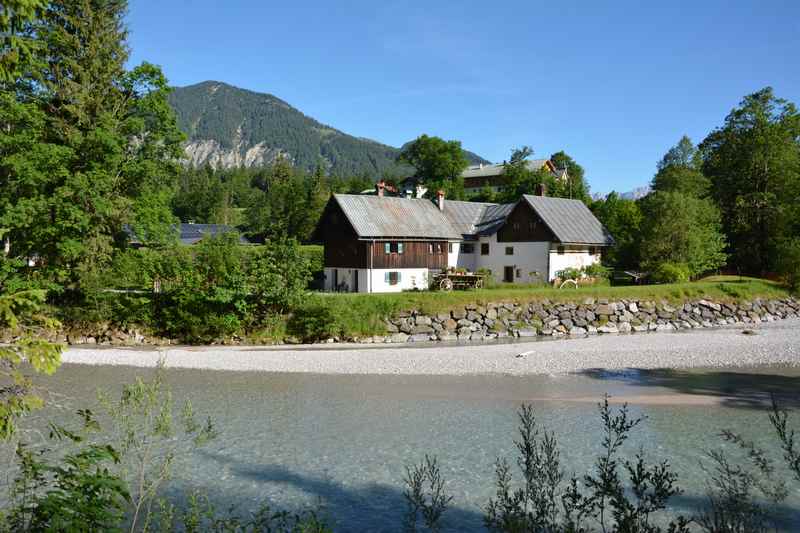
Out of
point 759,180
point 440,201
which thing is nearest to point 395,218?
point 440,201

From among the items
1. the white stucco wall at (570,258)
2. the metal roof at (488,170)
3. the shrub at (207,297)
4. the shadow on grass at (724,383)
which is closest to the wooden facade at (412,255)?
the white stucco wall at (570,258)

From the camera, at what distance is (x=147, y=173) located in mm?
29641

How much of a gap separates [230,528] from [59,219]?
1053 inches

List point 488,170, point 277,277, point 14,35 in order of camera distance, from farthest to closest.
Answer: point 488,170
point 277,277
point 14,35

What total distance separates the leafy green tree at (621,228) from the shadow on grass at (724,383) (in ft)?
86.5

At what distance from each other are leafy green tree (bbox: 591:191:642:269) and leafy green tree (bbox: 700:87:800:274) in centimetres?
767

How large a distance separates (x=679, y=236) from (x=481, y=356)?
986 inches

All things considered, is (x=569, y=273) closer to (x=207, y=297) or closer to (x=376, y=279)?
(x=376, y=279)

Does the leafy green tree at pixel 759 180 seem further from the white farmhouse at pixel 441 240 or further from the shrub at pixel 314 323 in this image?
the shrub at pixel 314 323

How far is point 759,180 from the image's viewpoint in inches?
2018

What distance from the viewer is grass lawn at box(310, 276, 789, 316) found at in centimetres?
3189

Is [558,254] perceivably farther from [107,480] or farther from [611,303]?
[107,480]

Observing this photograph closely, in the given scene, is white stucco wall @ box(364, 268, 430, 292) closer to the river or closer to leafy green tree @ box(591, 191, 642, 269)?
leafy green tree @ box(591, 191, 642, 269)

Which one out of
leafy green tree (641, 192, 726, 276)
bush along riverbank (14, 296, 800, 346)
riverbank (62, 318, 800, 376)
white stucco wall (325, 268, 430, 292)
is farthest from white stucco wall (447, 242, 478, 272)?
riverbank (62, 318, 800, 376)
